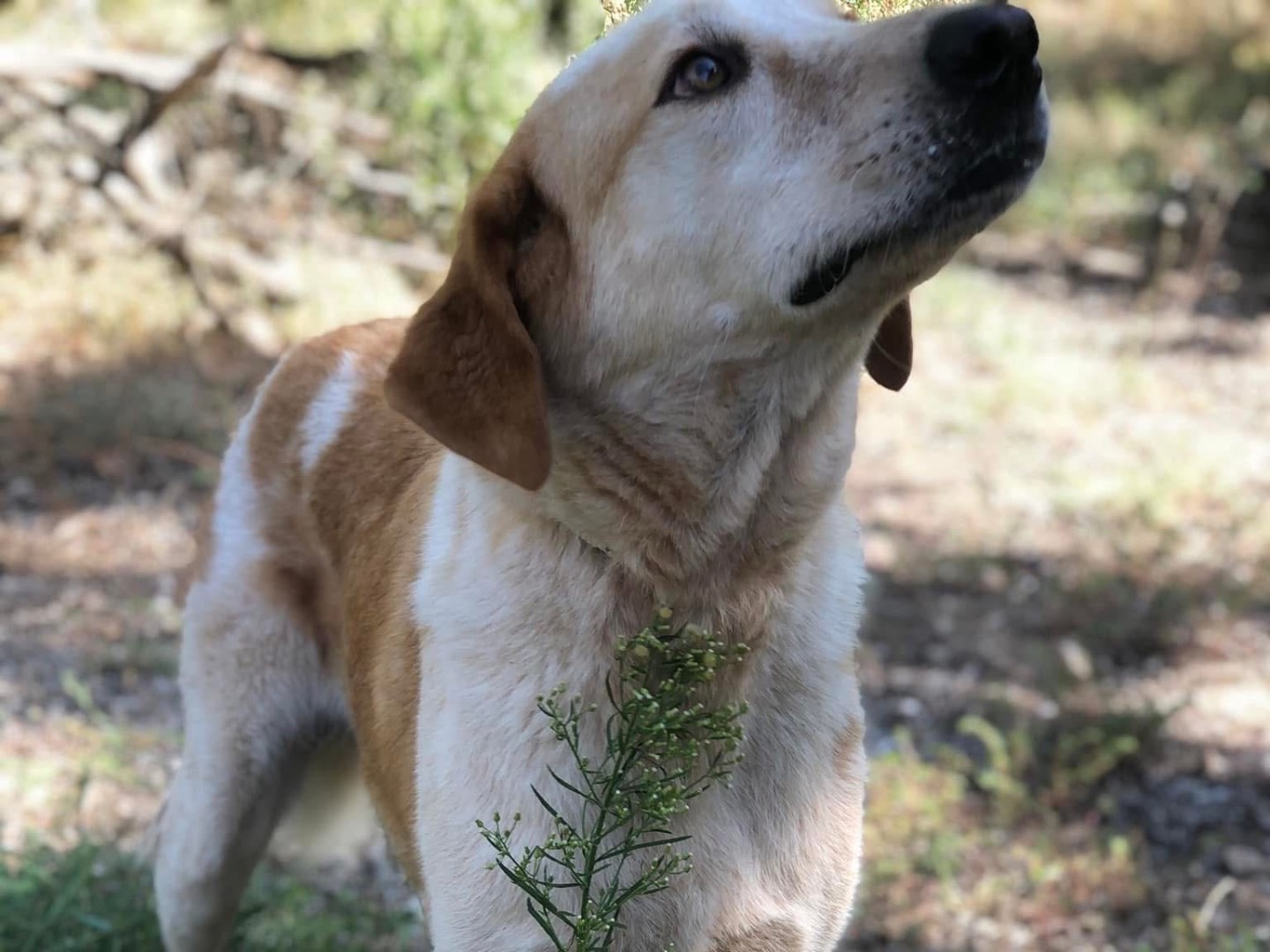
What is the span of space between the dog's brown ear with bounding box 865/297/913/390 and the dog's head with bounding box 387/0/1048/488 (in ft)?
1.56

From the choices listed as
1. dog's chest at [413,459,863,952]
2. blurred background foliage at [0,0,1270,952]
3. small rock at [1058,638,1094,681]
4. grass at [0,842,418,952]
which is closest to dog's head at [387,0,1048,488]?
dog's chest at [413,459,863,952]

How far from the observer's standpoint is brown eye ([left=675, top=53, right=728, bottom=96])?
2043 millimetres

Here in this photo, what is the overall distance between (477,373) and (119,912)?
1.98m

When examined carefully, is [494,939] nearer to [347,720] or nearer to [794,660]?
[794,660]

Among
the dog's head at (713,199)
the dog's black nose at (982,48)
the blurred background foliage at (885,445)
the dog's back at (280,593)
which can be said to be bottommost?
the blurred background foliage at (885,445)

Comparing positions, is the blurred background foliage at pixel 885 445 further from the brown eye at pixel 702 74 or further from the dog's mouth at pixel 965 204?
the dog's mouth at pixel 965 204

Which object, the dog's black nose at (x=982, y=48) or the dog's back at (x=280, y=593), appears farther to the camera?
the dog's back at (x=280, y=593)

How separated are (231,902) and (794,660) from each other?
1.60 metres

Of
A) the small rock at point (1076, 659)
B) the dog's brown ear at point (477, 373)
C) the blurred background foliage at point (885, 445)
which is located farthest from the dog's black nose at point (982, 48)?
the small rock at point (1076, 659)

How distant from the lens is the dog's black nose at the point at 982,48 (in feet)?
5.64

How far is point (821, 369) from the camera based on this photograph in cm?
209

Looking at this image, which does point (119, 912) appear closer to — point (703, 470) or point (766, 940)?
point (766, 940)

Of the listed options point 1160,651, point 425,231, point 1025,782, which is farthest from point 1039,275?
point 1025,782

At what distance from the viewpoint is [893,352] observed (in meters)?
2.57
